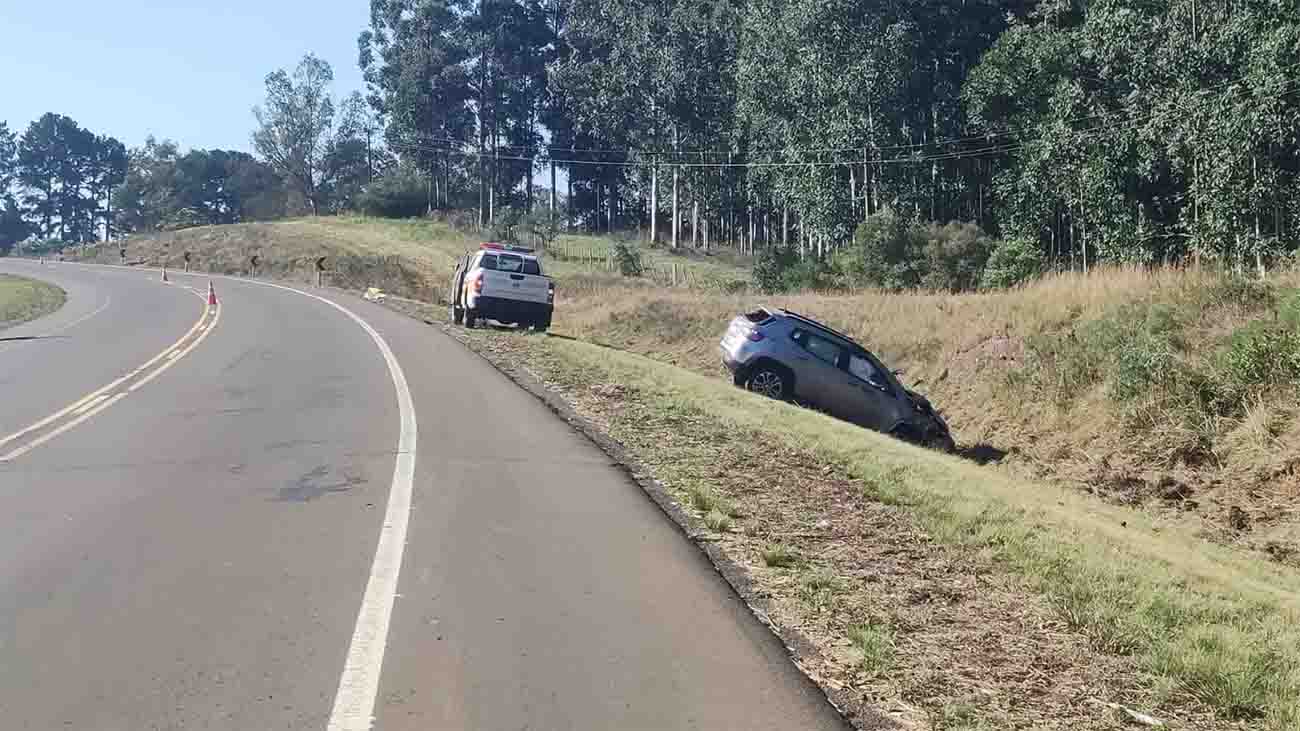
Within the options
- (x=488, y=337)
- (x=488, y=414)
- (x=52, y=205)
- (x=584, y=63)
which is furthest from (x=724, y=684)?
(x=52, y=205)

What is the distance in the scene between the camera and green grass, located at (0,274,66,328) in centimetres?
3606

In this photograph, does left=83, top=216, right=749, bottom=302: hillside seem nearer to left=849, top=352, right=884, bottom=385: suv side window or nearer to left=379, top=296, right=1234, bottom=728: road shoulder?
left=849, top=352, right=884, bottom=385: suv side window

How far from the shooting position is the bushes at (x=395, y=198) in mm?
91062

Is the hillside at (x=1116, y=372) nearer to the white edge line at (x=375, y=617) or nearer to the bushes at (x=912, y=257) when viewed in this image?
the white edge line at (x=375, y=617)

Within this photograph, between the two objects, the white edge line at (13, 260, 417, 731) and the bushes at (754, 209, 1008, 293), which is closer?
the white edge line at (13, 260, 417, 731)

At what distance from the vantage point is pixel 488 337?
90.9 ft

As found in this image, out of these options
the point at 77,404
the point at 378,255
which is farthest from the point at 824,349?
the point at 378,255

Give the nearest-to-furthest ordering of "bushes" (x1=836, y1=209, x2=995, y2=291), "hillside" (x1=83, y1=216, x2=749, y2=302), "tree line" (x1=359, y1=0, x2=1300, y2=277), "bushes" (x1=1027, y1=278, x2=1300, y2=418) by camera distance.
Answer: "bushes" (x1=1027, y1=278, x2=1300, y2=418), "tree line" (x1=359, y1=0, x2=1300, y2=277), "bushes" (x1=836, y1=209, x2=995, y2=291), "hillside" (x1=83, y1=216, x2=749, y2=302)

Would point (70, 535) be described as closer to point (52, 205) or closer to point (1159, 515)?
point (1159, 515)

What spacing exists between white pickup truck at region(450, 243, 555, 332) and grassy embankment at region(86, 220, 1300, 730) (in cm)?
157

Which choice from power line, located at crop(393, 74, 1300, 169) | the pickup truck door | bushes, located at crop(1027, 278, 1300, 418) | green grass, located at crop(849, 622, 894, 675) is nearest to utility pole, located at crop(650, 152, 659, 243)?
power line, located at crop(393, 74, 1300, 169)

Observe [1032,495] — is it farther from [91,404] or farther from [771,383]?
[91,404]

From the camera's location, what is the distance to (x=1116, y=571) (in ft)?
27.2

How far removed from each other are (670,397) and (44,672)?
39.4ft
